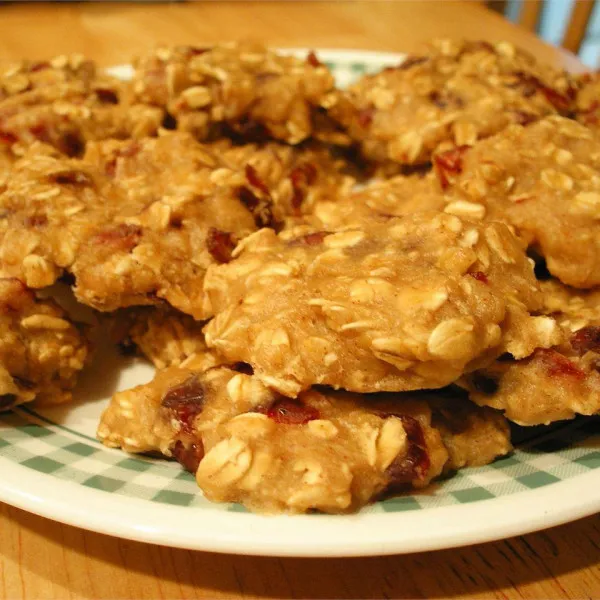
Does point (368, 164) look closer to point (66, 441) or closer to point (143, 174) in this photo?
point (143, 174)

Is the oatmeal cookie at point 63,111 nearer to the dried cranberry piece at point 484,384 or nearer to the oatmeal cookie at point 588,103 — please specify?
the dried cranberry piece at point 484,384

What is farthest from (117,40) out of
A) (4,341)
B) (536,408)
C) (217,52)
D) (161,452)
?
(536,408)

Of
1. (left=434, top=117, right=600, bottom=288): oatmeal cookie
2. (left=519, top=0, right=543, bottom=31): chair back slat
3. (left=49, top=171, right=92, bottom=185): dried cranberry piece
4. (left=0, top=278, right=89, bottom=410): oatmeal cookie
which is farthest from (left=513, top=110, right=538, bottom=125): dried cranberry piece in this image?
(left=519, top=0, right=543, bottom=31): chair back slat

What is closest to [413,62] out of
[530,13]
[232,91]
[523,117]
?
[523,117]

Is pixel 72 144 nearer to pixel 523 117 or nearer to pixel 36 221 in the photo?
pixel 36 221

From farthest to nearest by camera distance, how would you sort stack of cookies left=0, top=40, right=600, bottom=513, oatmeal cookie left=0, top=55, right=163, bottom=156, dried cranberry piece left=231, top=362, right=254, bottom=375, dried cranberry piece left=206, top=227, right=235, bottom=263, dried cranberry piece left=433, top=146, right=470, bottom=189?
oatmeal cookie left=0, top=55, right=163, bottom=156
dried cranberry piece left=433, top=146, right=470, bottom=189
dried cranberry piece left=206, top=227, right=235, bottom=263
dried cranberry piece left=231, top=362, right=254, bottom=375
stack of cookies left=0, top=40, right=600, bottom=513

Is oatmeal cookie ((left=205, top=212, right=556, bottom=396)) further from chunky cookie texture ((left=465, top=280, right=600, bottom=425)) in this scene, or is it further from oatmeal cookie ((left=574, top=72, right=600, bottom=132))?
oatmeal cookie ((left=574, top=72, right=600, bottom=132))

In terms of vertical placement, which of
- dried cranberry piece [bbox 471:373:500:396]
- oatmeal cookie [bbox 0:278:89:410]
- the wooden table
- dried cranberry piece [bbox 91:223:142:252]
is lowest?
the wooden table
